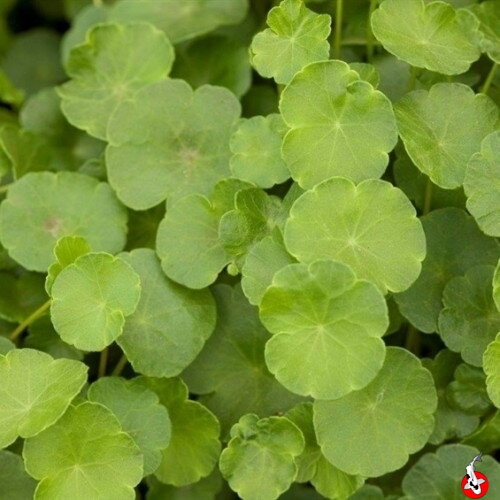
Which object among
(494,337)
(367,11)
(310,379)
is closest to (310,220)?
(310,379)

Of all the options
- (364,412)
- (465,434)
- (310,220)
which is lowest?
(465,434)

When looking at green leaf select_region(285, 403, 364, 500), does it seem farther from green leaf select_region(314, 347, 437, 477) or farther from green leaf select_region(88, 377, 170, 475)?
green leaf select_region(88, 377, 170, 475)

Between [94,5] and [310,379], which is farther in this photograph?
[94,5]

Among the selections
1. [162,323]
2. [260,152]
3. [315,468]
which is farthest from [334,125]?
[315,468]

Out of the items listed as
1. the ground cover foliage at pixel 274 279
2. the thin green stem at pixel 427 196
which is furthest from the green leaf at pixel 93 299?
the thin green stem at pixel 427 196

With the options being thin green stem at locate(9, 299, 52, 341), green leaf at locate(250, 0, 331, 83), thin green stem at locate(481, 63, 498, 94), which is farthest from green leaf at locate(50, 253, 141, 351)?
thin green stem at locate(481, 63, 498, 94)

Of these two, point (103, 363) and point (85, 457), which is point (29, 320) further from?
point (85, 457)

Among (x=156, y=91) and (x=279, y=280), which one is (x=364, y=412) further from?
(x=156, y=91)
